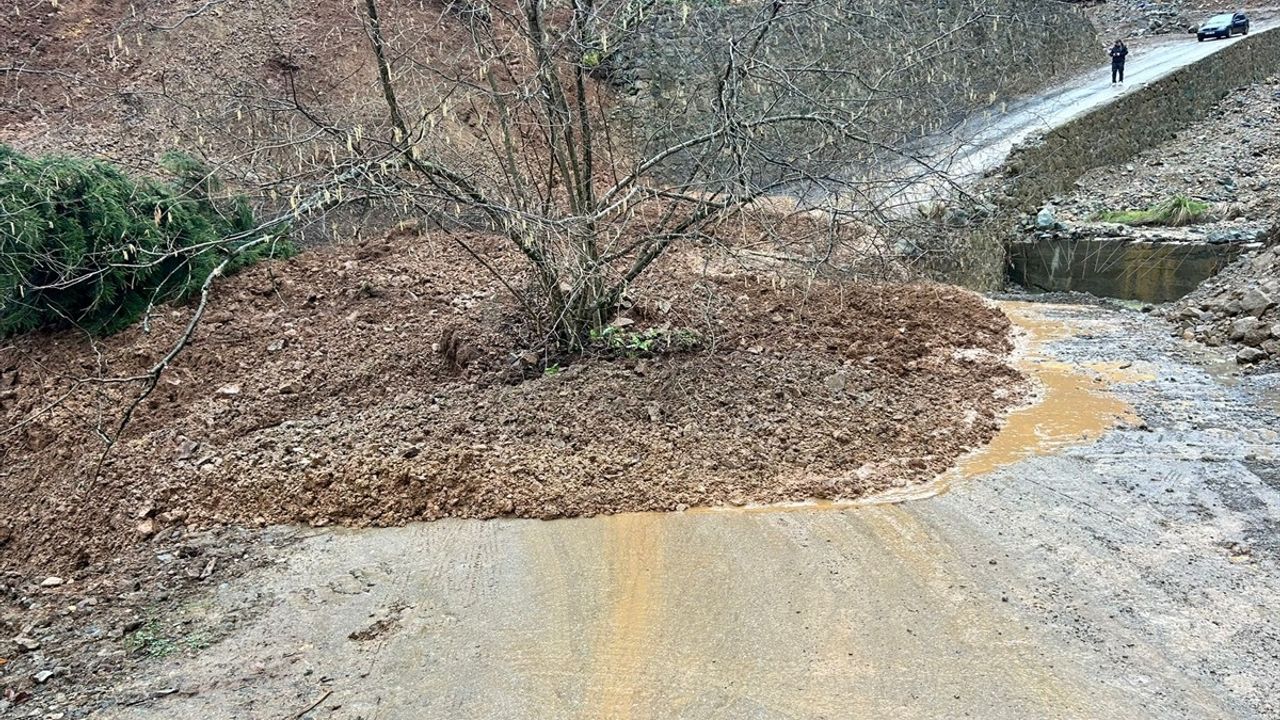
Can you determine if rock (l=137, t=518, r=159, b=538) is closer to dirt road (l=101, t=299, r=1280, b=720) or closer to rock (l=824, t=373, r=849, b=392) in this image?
dirt road (l=101, t=299, r=1280, b=720)

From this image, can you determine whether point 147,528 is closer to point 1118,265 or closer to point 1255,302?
Answer: point 1255,302

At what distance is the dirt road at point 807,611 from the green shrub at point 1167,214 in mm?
11042

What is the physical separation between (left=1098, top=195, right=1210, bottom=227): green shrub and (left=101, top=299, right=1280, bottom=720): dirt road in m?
11.0

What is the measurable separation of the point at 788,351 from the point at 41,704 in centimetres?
522

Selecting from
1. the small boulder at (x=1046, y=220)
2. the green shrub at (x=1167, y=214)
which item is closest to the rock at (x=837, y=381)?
the small boulder at (x=1046, y=220)

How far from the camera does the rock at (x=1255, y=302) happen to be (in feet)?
24.5

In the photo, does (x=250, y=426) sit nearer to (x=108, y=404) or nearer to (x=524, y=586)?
(x=108, y=404)

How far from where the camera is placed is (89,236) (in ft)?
22.7

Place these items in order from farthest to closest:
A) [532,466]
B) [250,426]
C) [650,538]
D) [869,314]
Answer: [869,314] → [250,426] → [532,466] → [650,538]

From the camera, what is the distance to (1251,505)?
4.58 metres

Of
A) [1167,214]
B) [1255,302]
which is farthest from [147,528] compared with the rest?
[1167,214]

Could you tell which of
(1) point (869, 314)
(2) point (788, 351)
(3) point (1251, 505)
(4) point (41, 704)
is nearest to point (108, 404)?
(4) point (41, 704)

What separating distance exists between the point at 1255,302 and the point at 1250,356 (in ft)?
3.39

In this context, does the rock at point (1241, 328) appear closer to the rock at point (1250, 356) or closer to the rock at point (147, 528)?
Result: the rock at point (1250, 356)
